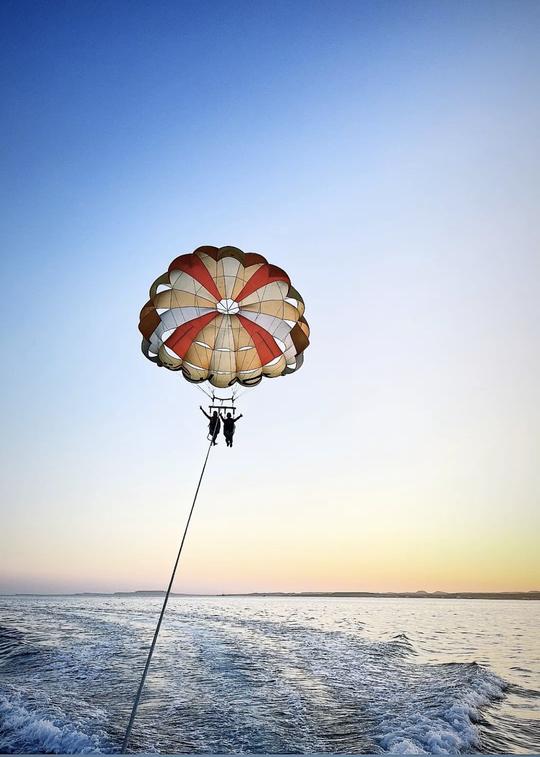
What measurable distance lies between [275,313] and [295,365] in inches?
60.0

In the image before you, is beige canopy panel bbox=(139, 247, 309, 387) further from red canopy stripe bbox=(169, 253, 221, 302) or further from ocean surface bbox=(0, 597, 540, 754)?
ocean surface bbox=(0, 597, 540, 754)

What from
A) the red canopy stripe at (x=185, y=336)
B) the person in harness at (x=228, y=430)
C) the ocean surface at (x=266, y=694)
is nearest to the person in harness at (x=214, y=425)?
the person in harness at (x=228, y=430)

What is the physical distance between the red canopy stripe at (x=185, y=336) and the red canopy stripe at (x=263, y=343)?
1054 millimetres

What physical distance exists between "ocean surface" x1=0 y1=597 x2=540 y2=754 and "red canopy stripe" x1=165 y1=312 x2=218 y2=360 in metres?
7.07

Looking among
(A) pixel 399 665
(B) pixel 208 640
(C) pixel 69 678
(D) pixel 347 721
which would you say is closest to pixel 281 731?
(D) pixel 347 721

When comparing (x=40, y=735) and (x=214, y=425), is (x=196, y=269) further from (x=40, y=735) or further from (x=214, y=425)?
(x=40, y=735)

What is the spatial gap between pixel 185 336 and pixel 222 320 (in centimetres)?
96

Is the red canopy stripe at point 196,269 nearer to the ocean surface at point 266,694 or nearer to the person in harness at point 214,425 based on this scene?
the person in harness at point 214,425

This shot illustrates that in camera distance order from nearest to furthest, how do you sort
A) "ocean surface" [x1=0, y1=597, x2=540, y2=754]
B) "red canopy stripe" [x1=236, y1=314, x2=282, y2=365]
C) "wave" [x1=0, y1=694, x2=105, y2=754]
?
"wave" [x1=0, y1=694, x2=105, y2=754] < "ocean surface" [x1=0, y1=597, x2=540, y2=754] < "red canopy stripe" [x1=236, y1=314, x2=282, y2=365]

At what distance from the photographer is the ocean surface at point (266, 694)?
22.4ft

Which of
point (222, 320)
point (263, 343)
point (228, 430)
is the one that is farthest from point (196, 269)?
point (228, 430)

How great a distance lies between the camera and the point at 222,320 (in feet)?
34.2

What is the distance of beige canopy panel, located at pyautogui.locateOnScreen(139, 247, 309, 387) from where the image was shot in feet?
32.4

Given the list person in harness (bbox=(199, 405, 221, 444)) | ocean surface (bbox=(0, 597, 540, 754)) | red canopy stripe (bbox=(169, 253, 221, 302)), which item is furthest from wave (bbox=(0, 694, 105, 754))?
red canopy stripe (bbox=(169, 253, 221, 302))
